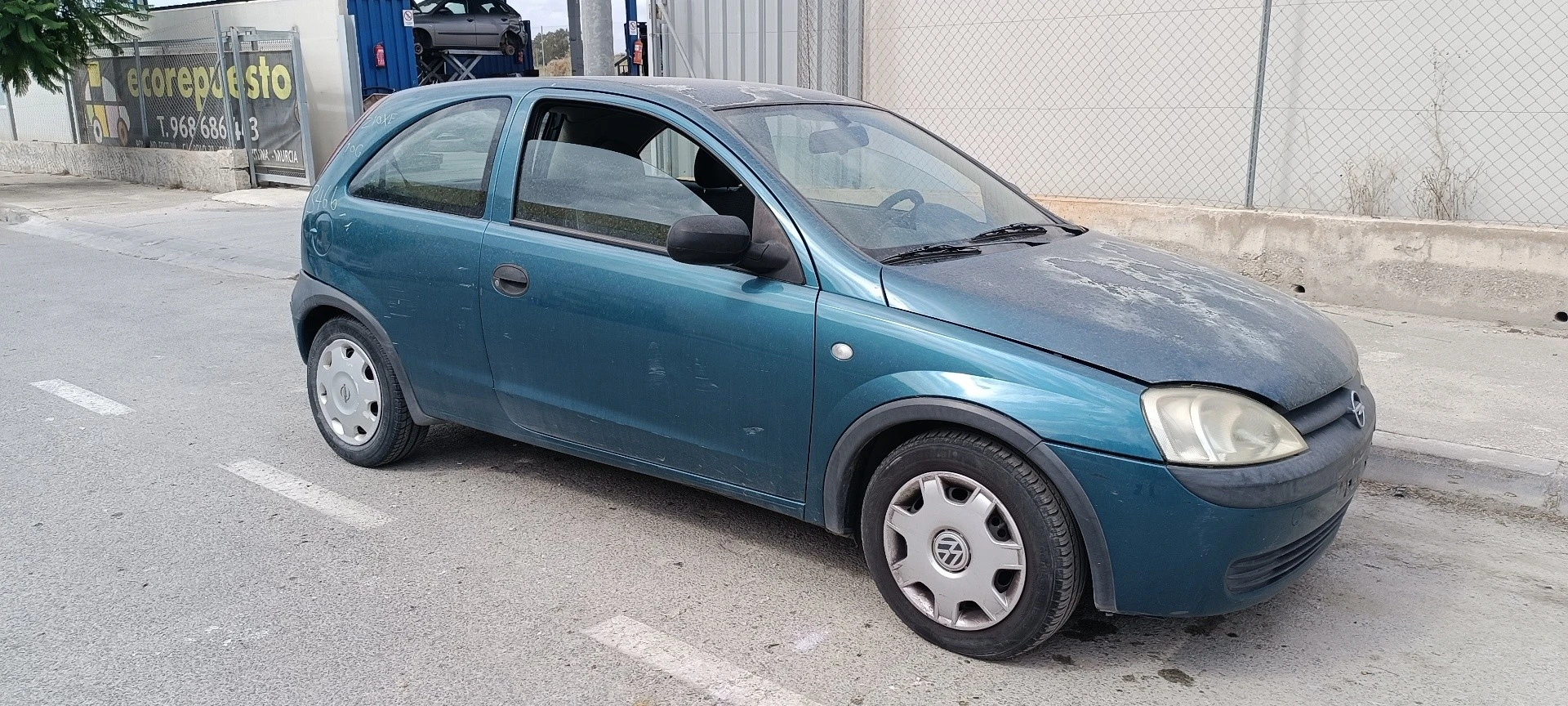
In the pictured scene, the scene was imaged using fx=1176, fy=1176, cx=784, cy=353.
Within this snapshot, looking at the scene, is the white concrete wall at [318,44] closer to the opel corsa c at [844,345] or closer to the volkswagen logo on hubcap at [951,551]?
the opel corsa c at [844,345]

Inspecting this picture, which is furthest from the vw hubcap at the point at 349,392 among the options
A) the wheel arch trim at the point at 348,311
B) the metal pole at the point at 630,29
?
the metal pole at the point at 630,29

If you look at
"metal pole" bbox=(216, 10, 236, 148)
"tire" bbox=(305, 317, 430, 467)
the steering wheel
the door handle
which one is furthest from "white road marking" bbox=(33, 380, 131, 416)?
"metal pole" bbox=(216, 10, 236, 148)

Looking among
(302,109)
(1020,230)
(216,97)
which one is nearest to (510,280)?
(1020,230)

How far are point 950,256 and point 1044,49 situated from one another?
6.00 metres

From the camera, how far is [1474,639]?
3559 millimetres

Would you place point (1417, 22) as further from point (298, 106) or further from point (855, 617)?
point (298, 106)

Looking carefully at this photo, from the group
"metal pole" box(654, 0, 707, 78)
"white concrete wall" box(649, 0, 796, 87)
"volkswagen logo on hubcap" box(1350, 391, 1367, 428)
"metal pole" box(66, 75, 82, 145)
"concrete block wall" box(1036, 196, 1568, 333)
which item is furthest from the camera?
"metal pole" box(66, 75, 82, 145)

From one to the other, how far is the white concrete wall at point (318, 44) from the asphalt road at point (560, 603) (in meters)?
11.5

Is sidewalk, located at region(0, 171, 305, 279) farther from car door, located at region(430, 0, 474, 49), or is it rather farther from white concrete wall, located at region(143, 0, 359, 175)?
car door, located at region(430, 0, 474, 49)

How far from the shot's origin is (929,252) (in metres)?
3.77

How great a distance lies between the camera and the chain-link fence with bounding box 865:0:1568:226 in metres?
7.39

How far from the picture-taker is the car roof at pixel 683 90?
4.13 m

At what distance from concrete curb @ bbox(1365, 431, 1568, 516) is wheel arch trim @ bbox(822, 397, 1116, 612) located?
220cm

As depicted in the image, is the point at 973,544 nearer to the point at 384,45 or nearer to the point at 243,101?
the point at 243,101
